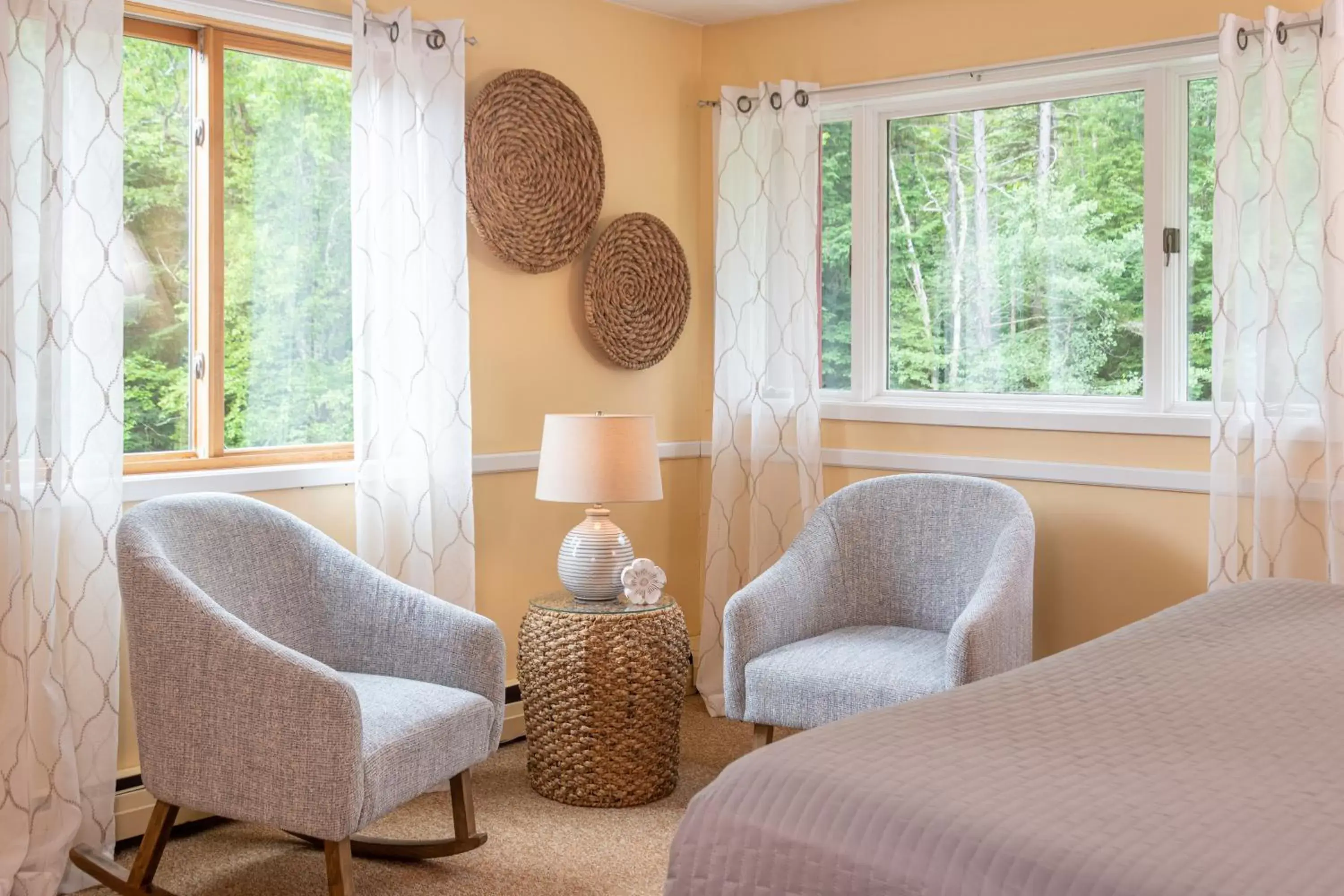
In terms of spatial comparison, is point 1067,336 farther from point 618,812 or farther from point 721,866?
point 721,866

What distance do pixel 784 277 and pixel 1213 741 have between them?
286 cm

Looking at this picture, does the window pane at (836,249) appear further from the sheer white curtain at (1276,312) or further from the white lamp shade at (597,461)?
the sheer white curtain at (1276,312)

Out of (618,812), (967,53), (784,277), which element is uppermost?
(967,53)

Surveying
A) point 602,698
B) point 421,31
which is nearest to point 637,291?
point 421,31

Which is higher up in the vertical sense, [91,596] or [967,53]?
[967,53]

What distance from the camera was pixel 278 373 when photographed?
353 cm

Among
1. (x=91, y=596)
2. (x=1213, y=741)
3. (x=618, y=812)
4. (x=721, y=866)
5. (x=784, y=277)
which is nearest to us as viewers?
(x=721, y=866)

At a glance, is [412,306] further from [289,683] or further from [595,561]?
[289,683]

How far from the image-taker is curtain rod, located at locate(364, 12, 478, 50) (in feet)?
11.4

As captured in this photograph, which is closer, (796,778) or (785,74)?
(796,778)

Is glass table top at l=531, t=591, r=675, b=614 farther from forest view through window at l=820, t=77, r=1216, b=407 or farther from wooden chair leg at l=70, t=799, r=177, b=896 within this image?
forest view through window at l=820, t=77, r=1216, b=407

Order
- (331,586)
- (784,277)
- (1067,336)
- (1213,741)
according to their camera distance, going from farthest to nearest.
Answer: (784,277), (1067,336), (331,586), (1213,741)

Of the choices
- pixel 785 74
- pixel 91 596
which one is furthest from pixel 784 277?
pixel 91 596

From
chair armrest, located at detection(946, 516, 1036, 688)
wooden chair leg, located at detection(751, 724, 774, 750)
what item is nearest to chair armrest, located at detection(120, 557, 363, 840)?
wooden chair leg, located at detection(751, 724, 774, 750)
